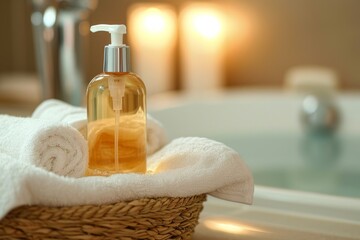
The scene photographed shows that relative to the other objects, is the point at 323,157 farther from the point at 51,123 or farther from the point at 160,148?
the point at 51,123

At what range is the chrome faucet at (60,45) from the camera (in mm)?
1207

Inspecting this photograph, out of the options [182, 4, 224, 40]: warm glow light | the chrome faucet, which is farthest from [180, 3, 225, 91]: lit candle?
the chrome faucet

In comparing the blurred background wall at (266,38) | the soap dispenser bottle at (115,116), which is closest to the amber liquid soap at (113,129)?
the soap dispenser bottle at (115,116)

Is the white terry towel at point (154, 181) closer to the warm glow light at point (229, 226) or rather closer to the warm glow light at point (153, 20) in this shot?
the warm glow light at point (229, 226)

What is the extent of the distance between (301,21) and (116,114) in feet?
5.10

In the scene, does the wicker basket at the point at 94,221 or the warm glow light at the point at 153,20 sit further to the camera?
the warm glow light at the point at 153,20

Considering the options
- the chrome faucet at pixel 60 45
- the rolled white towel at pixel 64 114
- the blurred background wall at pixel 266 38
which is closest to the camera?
the rolled white towel at pixel 64 114

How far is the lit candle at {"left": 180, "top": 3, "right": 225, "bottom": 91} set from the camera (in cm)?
208

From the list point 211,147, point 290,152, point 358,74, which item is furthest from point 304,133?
point 211,147

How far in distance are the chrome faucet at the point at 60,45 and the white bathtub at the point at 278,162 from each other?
1.23ft

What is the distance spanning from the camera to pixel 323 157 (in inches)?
61.2

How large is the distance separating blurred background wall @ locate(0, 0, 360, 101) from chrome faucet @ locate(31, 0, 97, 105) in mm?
759

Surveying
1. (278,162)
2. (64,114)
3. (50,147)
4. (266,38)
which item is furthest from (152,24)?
(50,147)

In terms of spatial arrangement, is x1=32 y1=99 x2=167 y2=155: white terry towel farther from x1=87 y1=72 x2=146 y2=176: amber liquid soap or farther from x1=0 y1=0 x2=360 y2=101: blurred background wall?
x1=0 y1=0 x2=360 y2=101: blurred background wall
